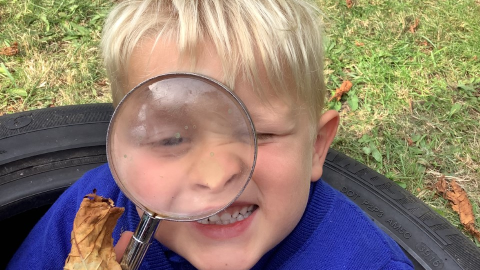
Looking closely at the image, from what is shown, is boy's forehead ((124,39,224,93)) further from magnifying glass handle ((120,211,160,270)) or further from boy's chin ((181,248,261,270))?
boy's chin ((181,248,261,270))

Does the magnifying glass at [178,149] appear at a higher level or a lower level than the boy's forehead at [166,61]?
lower

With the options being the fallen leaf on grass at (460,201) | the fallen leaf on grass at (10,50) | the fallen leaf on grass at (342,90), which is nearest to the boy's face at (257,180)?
the fallen leaf on grass at (460,201)

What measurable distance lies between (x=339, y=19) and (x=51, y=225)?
249 cm

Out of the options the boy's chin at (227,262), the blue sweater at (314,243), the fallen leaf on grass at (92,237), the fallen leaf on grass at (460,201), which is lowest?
the fallen leaf on grass at (460,201)

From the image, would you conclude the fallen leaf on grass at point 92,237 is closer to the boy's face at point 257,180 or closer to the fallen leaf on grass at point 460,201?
the boy's face at point 257,180

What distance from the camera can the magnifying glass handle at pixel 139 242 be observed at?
3.11 ft

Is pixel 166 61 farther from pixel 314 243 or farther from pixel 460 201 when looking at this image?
pixel 460 201

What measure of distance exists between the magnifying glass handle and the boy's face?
0.25 metres

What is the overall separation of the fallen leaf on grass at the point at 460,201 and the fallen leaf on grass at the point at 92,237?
194 cm

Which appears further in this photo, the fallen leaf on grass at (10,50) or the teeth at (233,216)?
the fallen leaf on grass at (10,50)

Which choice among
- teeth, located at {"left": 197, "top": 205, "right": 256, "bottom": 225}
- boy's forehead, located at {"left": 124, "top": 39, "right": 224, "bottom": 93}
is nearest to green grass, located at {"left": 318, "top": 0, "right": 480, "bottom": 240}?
teeth, located at {"left": 197, "top": 205, "right": 256, "bottom": 225}

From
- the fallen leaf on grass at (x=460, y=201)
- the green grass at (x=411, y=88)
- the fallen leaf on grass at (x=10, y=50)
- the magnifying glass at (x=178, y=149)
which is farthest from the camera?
the fallen leaf on grass at (x=10, y=50)

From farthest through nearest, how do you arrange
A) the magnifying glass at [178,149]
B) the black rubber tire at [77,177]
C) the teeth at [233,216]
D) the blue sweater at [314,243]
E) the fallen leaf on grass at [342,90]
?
the fallen leaf on grass at [342,90] < the black rubber tire at [77,177] < the blue sweater at [314,243] < the teeth at [233,216] < the magnifying glass at [178,149]

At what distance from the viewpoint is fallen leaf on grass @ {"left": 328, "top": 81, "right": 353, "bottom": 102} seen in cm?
290
